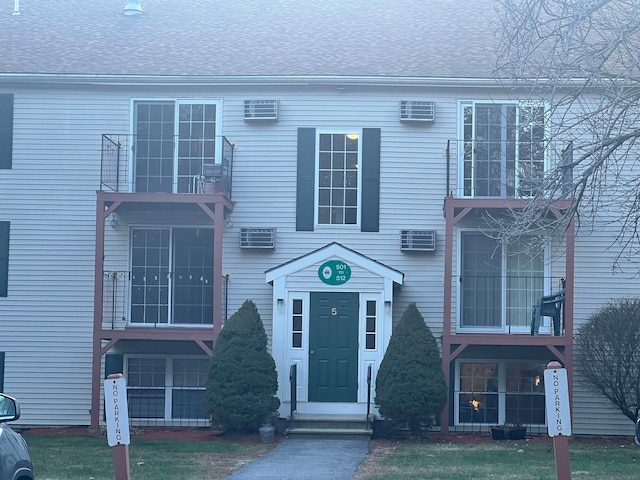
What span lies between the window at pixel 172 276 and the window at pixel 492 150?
16.0 feet

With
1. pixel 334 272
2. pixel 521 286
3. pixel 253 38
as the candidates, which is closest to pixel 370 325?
pixel 334 272

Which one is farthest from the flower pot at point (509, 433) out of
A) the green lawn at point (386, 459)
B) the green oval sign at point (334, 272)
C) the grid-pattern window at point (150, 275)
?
the grid-pattern window at point (150, 275)

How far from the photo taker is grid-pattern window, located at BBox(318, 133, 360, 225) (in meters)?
17.5

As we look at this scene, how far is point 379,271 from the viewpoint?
54.6ft

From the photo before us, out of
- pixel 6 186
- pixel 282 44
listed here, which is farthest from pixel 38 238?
pixel 282 44

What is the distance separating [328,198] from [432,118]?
2.36 meters

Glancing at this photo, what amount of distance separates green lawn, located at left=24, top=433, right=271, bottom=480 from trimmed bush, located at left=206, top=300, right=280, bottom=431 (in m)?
0.47

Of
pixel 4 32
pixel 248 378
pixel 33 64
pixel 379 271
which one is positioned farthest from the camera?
pixel 4 32

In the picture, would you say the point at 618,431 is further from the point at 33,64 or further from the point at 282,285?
the point at 33,64

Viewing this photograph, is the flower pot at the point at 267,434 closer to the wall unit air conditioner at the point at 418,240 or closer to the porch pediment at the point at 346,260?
the porch pediment at the point at 346,260

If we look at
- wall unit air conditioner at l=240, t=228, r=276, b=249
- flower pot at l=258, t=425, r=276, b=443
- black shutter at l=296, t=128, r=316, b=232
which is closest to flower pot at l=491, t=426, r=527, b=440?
flower pot at l=258, t=425, r=276, b=443

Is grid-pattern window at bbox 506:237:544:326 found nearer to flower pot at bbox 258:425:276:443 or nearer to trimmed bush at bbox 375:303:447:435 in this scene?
trimmed bush at bbox 375:303:447:435

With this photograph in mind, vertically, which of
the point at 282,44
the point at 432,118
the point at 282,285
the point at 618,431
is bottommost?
the point at 618,431

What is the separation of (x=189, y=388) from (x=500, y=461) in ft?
21.7
